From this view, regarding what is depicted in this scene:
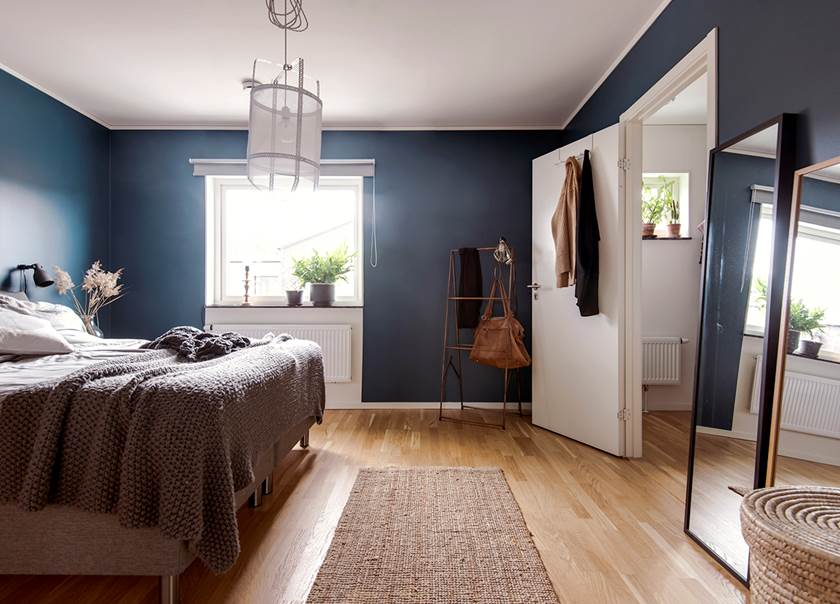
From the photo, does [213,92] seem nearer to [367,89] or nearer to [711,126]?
[367,89]

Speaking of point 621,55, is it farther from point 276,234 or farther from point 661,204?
point 276,234

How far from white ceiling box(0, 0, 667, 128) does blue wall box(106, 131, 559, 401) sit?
391 millimetres

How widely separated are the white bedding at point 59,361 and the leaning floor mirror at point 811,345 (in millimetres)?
2366

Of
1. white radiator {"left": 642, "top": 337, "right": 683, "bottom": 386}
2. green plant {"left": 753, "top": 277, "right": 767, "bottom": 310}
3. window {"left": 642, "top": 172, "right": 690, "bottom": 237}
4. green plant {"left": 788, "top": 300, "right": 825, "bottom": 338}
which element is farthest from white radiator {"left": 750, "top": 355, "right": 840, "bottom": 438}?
window {"left": 642, "top": 172, "right": 690, "bottom": 237}

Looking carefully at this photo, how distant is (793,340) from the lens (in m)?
1.49

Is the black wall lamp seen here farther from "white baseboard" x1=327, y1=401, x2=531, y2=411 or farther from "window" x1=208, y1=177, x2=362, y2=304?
"white baseboard" x1=327, y1=401, x2=531, y2=411

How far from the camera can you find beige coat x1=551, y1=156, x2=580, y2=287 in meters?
3.26

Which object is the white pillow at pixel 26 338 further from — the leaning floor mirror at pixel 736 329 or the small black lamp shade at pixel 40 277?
the leaning floor mirror at pixel 736 329

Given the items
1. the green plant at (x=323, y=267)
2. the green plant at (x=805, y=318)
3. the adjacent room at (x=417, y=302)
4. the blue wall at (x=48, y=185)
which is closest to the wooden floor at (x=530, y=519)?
the adjacent room at (x=417, y=302)

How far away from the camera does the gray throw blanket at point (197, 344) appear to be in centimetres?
229

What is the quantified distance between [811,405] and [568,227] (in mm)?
2033

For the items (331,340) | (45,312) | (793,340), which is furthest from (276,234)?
(793,340)

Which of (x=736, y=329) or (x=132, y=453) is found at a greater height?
(x=736, y=329)

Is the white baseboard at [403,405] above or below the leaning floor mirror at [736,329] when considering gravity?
below
